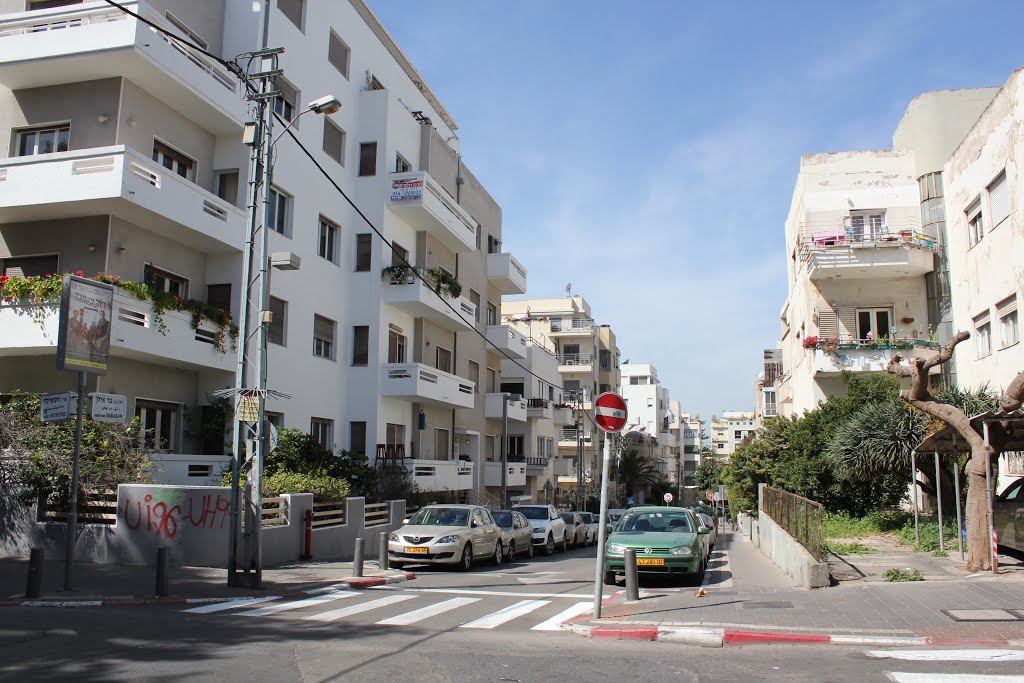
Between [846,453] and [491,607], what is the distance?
13515mm

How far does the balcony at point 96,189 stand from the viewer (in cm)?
1761

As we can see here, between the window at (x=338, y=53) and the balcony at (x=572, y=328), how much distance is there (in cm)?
3763

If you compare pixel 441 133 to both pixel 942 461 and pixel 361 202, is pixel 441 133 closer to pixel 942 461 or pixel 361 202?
pixel 361 202

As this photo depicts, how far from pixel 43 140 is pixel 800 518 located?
18.8 meters

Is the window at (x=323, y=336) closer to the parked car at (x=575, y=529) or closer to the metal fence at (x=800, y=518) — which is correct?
the parked car at (x=575, y=529)

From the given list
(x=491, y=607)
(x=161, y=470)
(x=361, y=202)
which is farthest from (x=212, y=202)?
(x=491, y=607)

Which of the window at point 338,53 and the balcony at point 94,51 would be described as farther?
the window at point 338,53

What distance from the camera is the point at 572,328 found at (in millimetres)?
64625

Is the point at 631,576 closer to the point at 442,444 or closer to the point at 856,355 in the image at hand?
the point at 856,355

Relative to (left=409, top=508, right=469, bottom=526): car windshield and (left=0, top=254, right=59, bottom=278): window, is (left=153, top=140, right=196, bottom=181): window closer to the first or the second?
(left=0, top=254, right=59, bottom=278): window

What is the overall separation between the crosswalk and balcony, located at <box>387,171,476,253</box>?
56.0 feet

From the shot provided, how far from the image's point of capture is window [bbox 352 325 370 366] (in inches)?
1118

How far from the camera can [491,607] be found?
12766 millimetres

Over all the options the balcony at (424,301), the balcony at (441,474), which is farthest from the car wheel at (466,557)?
the balcony at (424,301)
